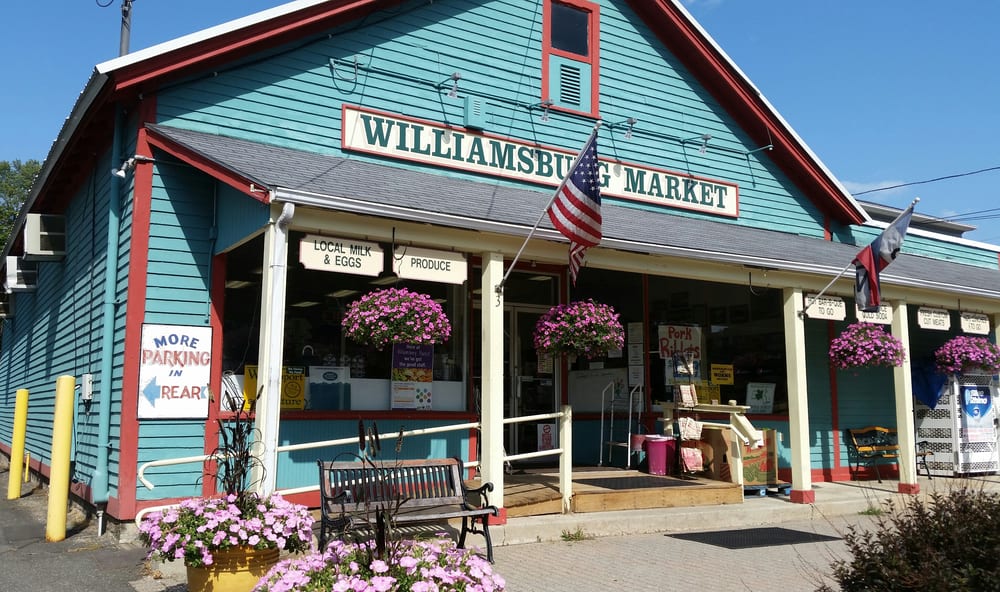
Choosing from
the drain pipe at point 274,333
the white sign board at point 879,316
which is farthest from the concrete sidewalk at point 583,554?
the white sign board at point 879,316

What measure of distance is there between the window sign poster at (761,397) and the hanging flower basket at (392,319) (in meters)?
7.10

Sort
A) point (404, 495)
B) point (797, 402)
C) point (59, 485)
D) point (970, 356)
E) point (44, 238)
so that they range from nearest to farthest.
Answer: point (404, 495) → point (59, 485) → point (797, 402) → point (44, 238) → point (970, 356)

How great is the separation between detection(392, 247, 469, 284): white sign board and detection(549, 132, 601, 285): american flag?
1074 millimetres

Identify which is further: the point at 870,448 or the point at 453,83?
the point at 870,448

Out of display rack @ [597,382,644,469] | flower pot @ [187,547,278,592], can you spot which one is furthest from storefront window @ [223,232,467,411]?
flower pot @ [187,547,278,592]

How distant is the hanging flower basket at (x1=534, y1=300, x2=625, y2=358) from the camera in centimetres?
932

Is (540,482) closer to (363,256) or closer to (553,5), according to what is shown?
(363,256)

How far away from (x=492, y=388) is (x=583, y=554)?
183 centimetres

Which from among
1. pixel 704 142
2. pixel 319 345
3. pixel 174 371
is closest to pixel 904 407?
pixel 704 142

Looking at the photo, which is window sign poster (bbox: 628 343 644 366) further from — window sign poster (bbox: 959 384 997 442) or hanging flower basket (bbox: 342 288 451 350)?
window sign poster (bbox: 959 384 997 442)

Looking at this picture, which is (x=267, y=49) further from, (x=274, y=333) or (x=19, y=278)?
(x=19, y=278)

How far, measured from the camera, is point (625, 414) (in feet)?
42.8

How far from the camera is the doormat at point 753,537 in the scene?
8.91 metres

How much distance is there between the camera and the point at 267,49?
1014cm
